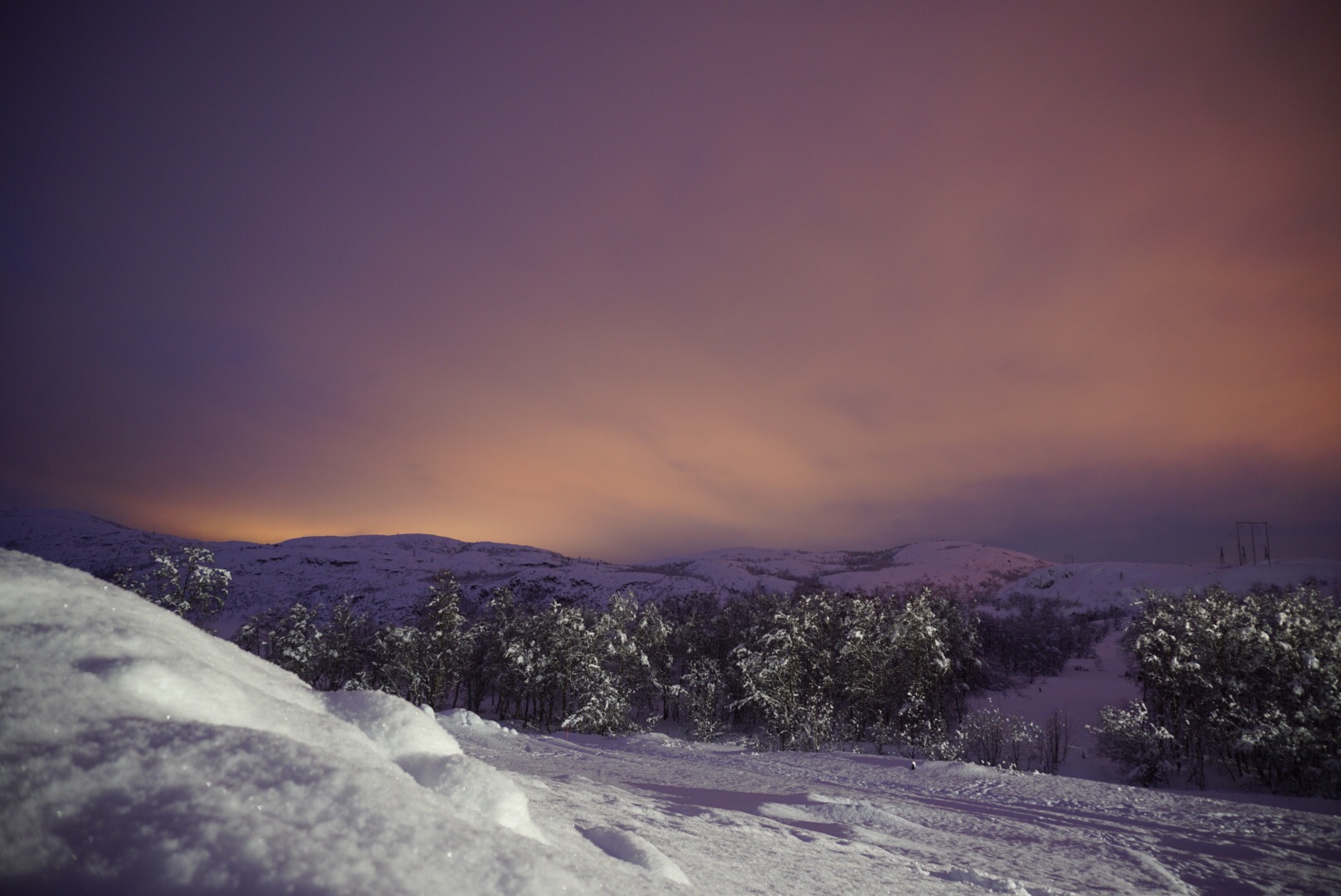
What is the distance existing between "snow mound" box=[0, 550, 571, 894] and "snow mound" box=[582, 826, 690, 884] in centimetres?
103

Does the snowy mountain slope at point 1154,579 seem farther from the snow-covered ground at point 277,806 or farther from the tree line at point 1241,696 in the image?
the snow-covered ground at point 277,806

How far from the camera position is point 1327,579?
68.6 metres

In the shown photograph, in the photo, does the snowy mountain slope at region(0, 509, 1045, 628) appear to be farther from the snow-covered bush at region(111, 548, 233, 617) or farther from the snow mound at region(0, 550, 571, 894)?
the snow mound at region(0, 550, 571, 894)

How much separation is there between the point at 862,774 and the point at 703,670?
24.1 m

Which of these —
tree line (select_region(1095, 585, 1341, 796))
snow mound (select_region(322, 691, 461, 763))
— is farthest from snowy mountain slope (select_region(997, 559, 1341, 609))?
snow mound (select_region(322, 691, 461, 763))

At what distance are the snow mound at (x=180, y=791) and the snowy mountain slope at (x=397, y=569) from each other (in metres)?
67.6

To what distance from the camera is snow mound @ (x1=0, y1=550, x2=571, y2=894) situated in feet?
4.96

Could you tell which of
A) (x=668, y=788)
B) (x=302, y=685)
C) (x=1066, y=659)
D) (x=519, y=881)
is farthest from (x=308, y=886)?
(x=1066, y=659)

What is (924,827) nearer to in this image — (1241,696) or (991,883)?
(991,883)

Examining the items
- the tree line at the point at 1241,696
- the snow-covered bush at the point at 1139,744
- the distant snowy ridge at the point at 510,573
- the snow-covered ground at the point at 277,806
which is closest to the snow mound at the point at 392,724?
the snow-covered ground at the point at 277,806

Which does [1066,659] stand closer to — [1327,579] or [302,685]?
[1327,579]

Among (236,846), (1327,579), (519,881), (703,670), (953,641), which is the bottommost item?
(703,670)

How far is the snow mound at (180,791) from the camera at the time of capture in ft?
4.96

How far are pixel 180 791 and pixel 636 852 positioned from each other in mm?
2327
